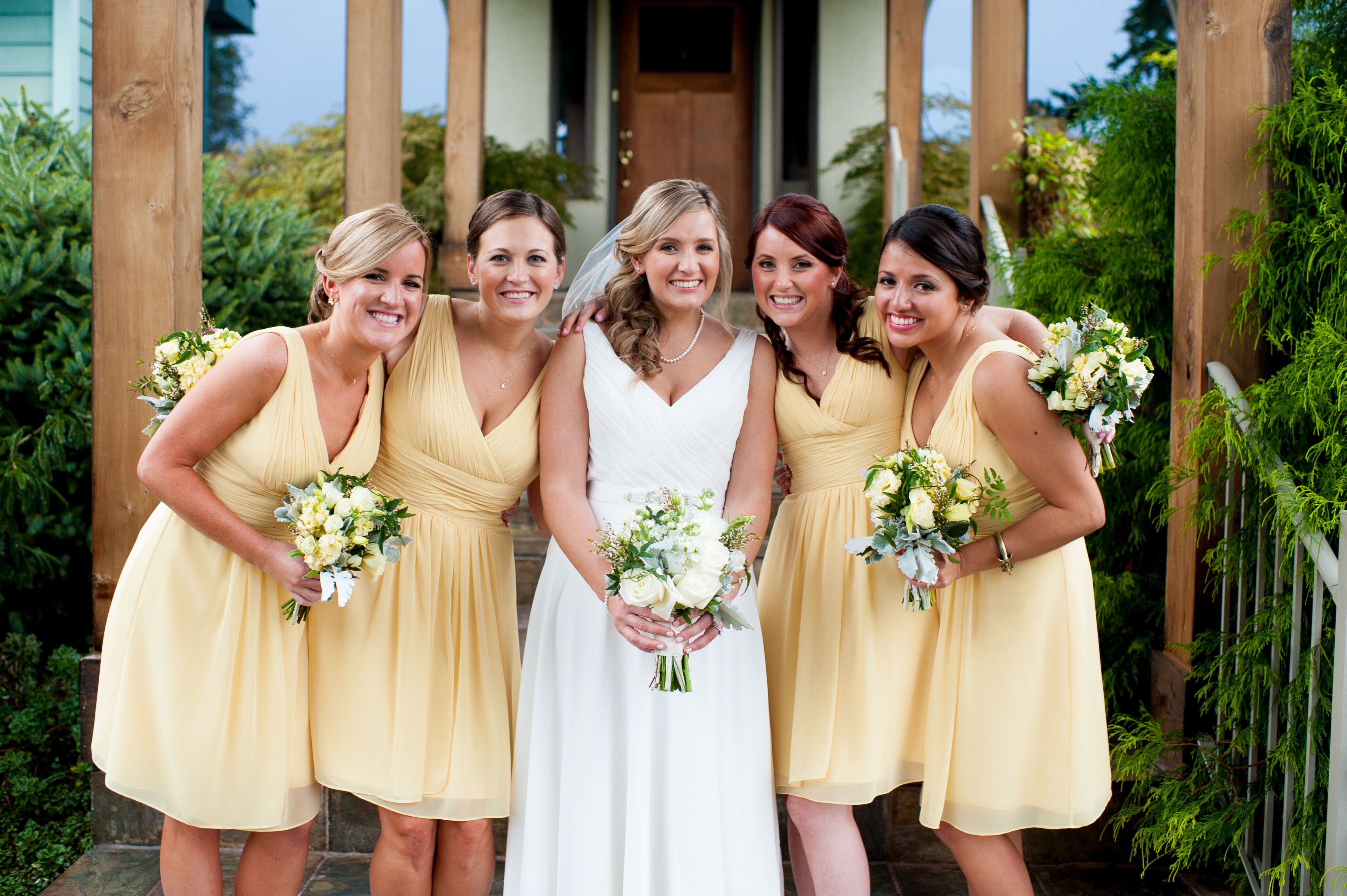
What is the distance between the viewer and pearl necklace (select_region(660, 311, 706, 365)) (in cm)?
282

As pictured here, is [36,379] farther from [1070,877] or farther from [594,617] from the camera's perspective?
[1070,877]

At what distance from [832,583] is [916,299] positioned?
776mm

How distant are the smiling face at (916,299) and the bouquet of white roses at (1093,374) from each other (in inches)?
10.1

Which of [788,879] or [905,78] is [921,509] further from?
[905,78]

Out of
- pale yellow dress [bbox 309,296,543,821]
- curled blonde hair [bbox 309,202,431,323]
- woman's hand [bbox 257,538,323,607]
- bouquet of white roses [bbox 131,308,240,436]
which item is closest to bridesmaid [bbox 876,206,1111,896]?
pale yellow dress [bbox 309,296,543,821]

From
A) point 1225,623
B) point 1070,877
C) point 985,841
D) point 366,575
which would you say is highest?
point 366,575

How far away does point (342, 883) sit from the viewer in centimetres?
338

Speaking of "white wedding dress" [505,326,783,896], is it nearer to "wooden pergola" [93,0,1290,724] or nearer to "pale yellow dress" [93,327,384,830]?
"pale yellow dress" [93,327,384,830]

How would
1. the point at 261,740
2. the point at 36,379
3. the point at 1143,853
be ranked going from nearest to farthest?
1. the point at 261,740
2. the point at 1143,853
3. the point at 36,379

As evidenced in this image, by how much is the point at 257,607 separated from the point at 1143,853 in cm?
275

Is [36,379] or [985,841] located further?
[36,379]

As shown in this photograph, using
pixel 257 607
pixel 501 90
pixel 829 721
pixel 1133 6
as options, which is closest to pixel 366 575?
pixel 257 607

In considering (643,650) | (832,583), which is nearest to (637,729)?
(643,650)

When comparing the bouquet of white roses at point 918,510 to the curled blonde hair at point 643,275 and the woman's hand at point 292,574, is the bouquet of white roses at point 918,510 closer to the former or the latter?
the curled blonde hair at point 643,275
